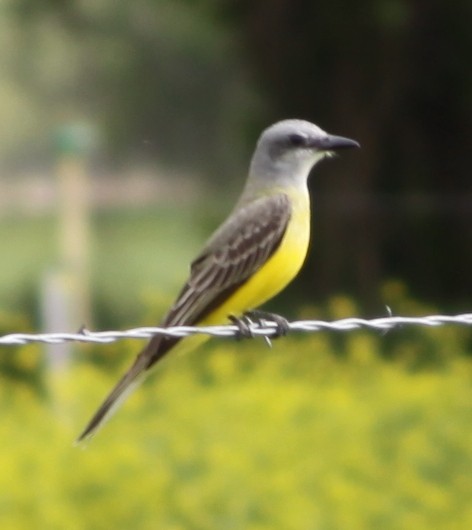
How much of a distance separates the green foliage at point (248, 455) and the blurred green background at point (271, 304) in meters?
0.02

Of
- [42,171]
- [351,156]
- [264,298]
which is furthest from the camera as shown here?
[42,171]

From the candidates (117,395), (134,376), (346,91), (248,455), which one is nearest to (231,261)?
(134,376)

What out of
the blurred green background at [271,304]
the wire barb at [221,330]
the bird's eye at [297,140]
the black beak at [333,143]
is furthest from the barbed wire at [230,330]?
the blurred green background at [271,304]

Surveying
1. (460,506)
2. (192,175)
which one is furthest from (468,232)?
(460,506)

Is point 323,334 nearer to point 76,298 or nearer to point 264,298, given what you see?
point 76,298

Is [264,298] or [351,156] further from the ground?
[264,298]

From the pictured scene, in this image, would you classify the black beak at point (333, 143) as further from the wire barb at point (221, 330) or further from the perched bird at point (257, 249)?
the wire barb at point (221, 330)

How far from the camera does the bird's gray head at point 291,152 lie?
679cm

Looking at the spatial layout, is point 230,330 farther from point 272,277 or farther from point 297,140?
→ point 297,140

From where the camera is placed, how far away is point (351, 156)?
14820mm

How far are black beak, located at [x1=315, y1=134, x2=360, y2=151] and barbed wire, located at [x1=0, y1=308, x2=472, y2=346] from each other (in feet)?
2.57

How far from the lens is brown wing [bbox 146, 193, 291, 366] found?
6418mm

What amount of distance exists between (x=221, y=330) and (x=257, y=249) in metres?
1.05

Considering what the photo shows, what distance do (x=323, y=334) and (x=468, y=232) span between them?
1.83 meters
